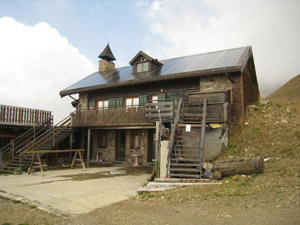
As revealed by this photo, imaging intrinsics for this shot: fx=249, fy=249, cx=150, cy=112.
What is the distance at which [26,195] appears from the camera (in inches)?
285

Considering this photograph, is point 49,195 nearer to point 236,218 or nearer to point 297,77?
point 236,218

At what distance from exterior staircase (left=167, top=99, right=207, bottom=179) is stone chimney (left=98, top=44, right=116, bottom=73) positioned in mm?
12843

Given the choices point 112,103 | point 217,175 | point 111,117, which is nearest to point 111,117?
point 111,117

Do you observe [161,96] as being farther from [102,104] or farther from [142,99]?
[102,104]

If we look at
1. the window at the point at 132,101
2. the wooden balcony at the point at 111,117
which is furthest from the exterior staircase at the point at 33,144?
the window at the point at 132,101

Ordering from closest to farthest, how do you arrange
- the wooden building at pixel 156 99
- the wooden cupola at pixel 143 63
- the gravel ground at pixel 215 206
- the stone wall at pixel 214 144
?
the gravel ground at pixel 215 206 < the stone wall at pixel 214 144 < the wooden building at pixel 156 99 < the wooden cupola at pixel 143 63

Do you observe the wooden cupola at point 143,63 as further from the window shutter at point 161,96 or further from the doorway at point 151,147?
the doorway at point 151,147

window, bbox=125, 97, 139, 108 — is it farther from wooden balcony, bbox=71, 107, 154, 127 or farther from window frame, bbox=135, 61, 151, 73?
window frame, bbox=135, 61, 151, 73

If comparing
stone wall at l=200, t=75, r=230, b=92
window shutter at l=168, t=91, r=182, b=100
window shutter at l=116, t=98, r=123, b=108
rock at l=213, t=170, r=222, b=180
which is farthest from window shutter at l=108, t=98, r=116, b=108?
rock at l=213, t=170, r=222, b=180

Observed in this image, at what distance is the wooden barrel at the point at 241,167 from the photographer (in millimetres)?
7730

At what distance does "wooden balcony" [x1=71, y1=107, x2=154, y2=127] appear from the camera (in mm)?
13682

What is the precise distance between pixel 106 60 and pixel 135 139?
31.2 feet

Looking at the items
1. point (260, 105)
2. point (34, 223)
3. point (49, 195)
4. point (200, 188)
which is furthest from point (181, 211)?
point (260, 105)

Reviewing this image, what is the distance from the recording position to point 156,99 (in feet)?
50.9
